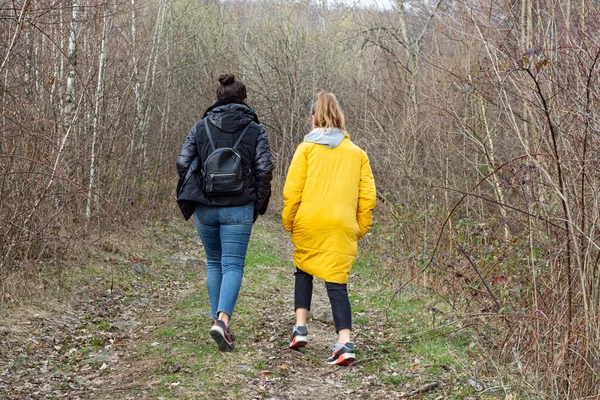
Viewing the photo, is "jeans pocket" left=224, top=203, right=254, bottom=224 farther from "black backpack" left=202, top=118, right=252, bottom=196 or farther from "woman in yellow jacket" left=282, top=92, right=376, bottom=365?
"woman in yellow jacket" left=282, top=92, right=376, bottom=365

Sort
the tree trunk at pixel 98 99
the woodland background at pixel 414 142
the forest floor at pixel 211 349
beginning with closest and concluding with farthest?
the woodland background at pixel 414 142, the forest floor at pixel 211 349, the tree trunk at pixel 98 99

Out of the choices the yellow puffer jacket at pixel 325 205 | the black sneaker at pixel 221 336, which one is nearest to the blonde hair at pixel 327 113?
the yellow puffer jacket at pixel 325 205

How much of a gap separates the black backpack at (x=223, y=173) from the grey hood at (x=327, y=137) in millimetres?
627

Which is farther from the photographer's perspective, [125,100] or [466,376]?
[125,100]

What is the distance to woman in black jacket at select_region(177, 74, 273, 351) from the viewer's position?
18.0 ft

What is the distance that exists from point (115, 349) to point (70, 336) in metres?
0.66

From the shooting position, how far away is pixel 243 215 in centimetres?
553

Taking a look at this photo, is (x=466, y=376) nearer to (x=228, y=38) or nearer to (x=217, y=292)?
→ (x=217, y=292)

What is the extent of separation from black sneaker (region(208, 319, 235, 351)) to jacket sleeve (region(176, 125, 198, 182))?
128 centimetres

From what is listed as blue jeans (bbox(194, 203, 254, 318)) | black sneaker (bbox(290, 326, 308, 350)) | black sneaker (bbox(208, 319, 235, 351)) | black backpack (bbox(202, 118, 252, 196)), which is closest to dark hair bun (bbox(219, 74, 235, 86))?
black backpack (bbox(202, 118, 252, 196))

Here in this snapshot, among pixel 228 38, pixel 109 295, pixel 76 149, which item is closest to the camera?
pixel 109 295

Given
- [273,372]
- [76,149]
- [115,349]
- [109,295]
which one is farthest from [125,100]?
[273,372]

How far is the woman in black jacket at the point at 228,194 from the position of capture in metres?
5.49

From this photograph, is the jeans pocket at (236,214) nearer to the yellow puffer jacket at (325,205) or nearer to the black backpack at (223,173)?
the black backpack at (223,173)
